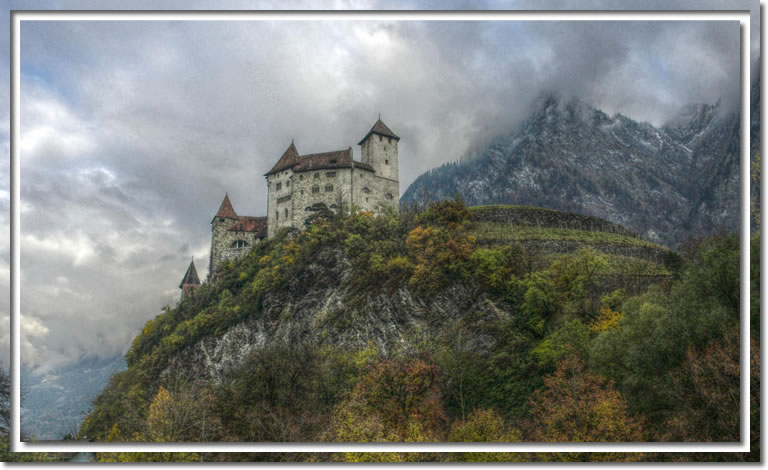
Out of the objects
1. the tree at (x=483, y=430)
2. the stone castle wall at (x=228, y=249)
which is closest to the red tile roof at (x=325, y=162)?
the stone castle wall at (x=228, y=249)

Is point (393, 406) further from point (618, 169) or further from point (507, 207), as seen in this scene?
point (507, 207)

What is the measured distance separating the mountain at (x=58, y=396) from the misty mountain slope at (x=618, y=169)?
37.9 feet

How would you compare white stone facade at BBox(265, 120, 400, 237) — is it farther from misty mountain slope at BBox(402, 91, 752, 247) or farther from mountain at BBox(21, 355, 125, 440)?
mountain at BBox(21, 355, 125, 440)

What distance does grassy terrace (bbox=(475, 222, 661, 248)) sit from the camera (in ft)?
84.9

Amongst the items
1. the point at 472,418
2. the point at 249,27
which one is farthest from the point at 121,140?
the point at 472,418

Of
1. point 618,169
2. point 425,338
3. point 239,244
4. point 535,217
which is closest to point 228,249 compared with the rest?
point 239,244

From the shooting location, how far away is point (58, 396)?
13.0 meters

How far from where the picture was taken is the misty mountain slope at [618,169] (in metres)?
12.3

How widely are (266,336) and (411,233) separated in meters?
7.95

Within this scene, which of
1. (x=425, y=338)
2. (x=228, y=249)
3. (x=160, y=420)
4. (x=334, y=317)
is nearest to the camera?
(x=160, y=420)

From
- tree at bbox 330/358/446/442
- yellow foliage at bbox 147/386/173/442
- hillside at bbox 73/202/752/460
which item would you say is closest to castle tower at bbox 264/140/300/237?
hillside at bbox 73/202/752/460

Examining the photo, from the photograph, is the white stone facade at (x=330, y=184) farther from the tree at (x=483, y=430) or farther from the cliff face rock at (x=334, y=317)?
the tree at (x=483, y=430)

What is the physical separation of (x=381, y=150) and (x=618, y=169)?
860 centimetres

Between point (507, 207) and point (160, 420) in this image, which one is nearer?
point (160, 420)
